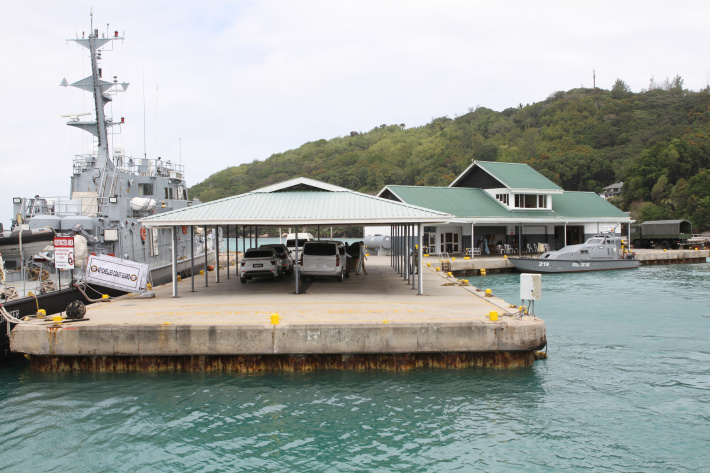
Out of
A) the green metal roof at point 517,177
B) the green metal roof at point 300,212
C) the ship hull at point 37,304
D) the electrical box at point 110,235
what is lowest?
the ship hull at point 37,304

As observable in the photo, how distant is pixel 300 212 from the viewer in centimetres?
1925

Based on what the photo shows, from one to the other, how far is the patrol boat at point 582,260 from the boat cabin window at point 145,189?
2337 centimetres

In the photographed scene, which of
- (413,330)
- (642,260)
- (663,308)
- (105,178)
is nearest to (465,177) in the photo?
(642,260)

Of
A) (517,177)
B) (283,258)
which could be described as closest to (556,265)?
(517,177)

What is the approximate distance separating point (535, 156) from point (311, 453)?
101 metres

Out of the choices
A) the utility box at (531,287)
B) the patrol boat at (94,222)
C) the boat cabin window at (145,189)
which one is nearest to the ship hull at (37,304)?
the patrol boat at (94,222)

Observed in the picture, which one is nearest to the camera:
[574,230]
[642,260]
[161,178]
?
[161,178]

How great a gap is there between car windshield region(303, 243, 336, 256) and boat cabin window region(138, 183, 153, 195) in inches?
418

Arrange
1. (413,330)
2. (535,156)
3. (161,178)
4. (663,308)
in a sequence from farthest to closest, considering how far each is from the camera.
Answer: (535,156) < (161,178) < (663,308) < (413,330)

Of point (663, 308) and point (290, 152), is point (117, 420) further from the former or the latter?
point (290, 152)

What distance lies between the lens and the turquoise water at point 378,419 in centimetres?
946

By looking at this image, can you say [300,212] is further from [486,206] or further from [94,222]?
[486,206]

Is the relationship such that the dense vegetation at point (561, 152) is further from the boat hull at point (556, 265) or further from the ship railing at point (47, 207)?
the ship railing at point (47, 207)

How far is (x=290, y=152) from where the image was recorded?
12862 cm
